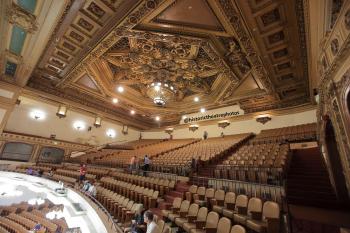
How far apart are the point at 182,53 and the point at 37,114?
24.7 ft

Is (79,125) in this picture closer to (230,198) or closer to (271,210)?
(230,198)

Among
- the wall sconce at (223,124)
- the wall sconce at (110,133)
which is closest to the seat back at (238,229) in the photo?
the wall sconce at (223,124)

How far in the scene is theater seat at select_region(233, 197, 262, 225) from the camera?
2611 millimetres

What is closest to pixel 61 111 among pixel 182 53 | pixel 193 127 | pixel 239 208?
pixel 182 53

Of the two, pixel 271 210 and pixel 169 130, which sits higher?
pixel 169 130

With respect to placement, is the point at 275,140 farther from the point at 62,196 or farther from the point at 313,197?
the point at 62,196

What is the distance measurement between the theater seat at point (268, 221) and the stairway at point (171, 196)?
1.75 meters

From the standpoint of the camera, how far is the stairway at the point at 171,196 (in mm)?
3823

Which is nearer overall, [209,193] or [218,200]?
[218,200]

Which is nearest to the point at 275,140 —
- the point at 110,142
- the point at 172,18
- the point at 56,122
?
the point at 172,18

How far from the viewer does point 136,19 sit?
4.93 meters

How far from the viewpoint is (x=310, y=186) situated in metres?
3.87

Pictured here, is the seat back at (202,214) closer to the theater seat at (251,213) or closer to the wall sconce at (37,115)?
the theater seat at (251,213)

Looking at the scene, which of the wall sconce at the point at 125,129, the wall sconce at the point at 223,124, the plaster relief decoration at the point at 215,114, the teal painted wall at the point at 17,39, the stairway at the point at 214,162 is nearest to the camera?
the teal painted wall at the point at 17,39
